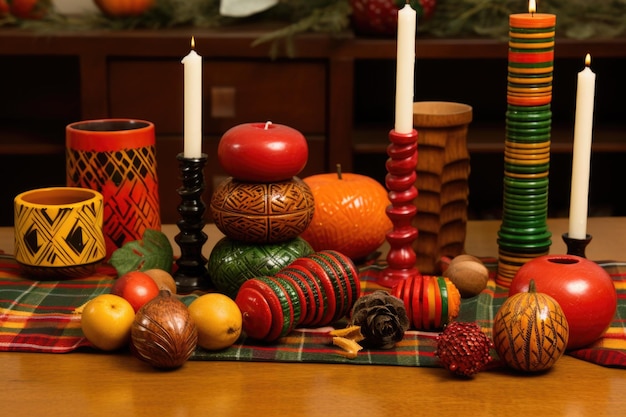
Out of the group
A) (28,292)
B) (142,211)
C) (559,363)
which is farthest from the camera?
(142,211)

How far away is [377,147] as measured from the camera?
7.74 ft

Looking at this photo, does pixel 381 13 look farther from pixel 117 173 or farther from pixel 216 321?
pixel 216 321

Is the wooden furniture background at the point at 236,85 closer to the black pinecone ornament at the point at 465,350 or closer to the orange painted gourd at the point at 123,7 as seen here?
the orange painted gourd at the point at 123,7

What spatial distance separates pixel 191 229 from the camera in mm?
1157

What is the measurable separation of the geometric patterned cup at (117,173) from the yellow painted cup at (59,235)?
0.05m

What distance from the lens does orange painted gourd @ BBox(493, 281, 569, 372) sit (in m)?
0.89

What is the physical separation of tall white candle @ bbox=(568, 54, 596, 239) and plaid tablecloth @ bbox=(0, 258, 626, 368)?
0.36 ft

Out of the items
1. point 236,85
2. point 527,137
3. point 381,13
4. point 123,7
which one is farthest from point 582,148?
point 123,7

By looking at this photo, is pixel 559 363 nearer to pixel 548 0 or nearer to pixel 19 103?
pixel 548 0

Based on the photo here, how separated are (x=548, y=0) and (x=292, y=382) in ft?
5.93

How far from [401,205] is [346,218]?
0.29 feet

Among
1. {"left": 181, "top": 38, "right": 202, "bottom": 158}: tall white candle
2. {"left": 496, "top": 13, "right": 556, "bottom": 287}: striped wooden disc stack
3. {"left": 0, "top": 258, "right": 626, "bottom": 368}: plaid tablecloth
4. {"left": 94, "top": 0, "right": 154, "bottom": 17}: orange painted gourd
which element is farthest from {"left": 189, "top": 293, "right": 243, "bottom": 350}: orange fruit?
{"left": 94, "top": 0, "right": 154, "bottom": 17}: orange painted gourd

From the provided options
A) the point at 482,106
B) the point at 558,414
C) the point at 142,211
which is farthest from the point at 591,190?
the point at 558,414

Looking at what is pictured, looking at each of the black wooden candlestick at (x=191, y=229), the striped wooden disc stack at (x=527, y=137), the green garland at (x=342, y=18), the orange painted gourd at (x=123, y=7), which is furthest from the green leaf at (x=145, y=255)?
the orange painted gourd at (x=123, y=7)
